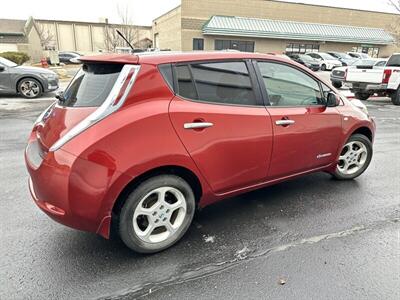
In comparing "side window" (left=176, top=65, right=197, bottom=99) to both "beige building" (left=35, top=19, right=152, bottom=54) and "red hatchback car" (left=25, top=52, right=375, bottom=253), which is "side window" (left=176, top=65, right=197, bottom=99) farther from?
"beige building" (left=35, top=19, right=152, bottom=54)

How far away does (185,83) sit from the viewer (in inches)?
102

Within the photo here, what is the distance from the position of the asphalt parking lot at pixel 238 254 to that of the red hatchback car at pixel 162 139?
0.30 metres

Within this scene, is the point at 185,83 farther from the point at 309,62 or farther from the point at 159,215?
the point at 309,62

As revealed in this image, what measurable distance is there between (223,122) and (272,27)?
37.0 metres

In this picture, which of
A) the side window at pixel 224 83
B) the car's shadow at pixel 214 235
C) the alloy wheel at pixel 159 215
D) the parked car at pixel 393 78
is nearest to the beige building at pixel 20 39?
the parked car at pixel 393 78

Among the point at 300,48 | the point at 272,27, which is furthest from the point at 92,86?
the point at 300,48

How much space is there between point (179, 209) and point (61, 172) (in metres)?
1.03

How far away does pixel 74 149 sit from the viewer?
2.15 meters

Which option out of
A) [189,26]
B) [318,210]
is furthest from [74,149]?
[189,26]

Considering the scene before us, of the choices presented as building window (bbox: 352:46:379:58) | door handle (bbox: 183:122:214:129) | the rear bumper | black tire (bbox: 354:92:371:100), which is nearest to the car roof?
door handle (bbox: 183:122:214:129)

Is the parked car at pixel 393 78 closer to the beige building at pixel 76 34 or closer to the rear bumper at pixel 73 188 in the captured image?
the rear bumper at pixel 73 188

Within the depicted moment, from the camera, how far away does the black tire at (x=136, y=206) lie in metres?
2.36

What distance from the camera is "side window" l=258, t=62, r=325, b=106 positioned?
10.2ft

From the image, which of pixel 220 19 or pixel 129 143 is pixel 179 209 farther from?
pixel 220 19
